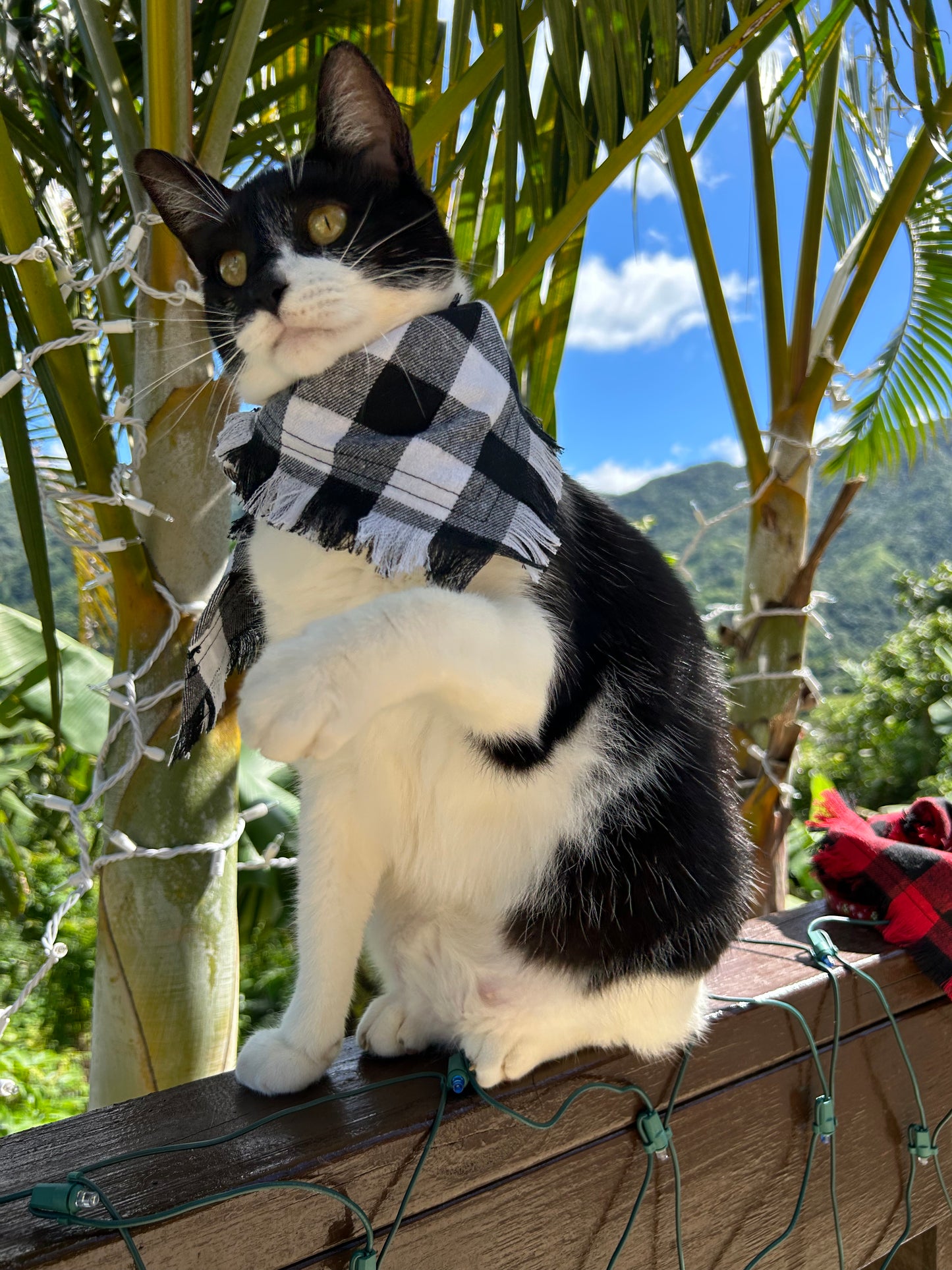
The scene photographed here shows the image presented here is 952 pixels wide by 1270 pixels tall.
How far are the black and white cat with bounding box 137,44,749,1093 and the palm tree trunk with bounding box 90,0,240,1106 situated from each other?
0.68ft

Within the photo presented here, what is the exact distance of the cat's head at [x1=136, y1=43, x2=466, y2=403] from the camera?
68 cm

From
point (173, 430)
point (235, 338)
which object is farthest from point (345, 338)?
point (173, 430)

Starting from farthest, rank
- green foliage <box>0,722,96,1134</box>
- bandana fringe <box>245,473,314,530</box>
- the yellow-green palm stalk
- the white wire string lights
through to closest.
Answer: green foliage <box>0,722,96,1134</box> → the yellow-green palm stalk → the white wire string lights → bandana fringe <box>245,473,314,530</box>

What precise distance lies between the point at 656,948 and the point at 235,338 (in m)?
0.56

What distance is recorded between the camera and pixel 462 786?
658 millimetres

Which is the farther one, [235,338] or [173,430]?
[173,430]

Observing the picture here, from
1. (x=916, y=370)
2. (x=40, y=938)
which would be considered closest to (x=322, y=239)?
(x=916, y=370)

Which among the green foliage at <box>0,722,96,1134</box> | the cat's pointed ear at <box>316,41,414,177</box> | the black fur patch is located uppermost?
the cat's pointed ear at <box>316,41,414,177</box>

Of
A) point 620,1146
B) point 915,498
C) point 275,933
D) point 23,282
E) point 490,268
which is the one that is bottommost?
point 275,933

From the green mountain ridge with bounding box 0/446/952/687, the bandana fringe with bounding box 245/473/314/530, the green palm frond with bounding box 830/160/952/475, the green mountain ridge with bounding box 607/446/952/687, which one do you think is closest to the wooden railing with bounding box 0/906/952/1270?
the bandana fringe with bounding box 245/473/314/530

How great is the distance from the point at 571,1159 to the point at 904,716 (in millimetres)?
5363

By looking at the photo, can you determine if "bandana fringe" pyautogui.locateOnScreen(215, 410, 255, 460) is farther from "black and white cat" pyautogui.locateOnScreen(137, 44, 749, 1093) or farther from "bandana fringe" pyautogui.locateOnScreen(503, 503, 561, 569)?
"bandana fringe" pyautogui.locateOnScreen(503, 503, 561, 569)

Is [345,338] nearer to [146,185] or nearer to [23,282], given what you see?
[146,185]

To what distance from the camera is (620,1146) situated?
2.25 feet
